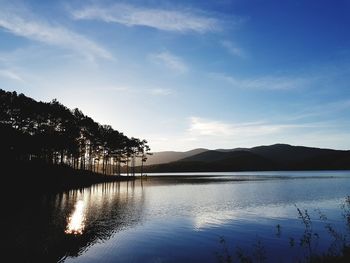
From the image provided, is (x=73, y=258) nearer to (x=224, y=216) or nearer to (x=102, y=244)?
(x=102, y=244)

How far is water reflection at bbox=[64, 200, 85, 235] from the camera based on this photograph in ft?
111

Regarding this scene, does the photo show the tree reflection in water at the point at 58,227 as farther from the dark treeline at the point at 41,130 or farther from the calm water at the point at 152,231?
the dark treeline at the point at 41,130

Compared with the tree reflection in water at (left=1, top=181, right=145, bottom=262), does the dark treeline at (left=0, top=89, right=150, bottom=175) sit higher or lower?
higher

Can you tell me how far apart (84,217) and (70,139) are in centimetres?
7263

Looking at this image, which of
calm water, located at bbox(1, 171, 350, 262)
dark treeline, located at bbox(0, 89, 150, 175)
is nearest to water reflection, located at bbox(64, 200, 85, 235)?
calm water, located at bbox(1, 171, 350, 262)

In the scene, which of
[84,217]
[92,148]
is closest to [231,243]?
[84,217]

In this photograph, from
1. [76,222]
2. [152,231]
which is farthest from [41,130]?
[152,231]

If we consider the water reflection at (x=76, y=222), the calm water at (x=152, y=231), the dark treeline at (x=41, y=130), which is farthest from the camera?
the dark treeline at (x=41, y=130)

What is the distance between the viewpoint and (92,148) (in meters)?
148

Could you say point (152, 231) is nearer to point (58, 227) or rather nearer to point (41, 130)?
point (58, 227)

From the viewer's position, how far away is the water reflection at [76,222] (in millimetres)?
33719

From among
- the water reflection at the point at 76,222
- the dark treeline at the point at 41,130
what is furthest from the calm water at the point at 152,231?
the dark treeline at the point at 41,130

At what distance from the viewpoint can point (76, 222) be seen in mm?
39094

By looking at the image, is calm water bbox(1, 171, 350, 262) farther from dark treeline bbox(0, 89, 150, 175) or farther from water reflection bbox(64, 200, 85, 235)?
dark treeline bbox(0, 89, 150, 175)
